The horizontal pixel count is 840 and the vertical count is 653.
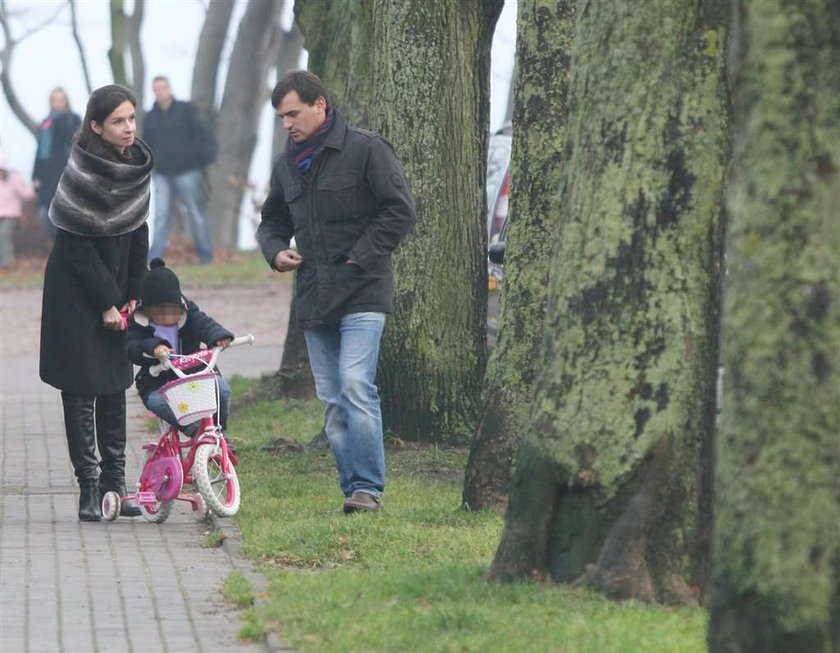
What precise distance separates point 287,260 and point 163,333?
2.23 feet

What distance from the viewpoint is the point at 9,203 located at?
89.9 feet

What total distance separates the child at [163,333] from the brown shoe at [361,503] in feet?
2.29

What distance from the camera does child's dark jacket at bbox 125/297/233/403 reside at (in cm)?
903

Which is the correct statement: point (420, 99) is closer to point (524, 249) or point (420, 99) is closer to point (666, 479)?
point (524, 249)

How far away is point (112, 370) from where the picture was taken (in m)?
9.25

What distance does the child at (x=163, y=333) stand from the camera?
903 centimetres

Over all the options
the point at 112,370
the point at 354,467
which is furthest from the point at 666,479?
the point at 112,370

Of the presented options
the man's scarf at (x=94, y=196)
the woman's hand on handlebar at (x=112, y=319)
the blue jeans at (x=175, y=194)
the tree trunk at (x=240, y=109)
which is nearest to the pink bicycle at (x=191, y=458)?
the woman's hand on handlebar at (x=112, y=319)

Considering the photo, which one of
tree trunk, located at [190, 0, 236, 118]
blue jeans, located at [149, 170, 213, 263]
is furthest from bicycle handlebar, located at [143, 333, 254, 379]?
tree trunk, located at [190, 0, 236, 118]

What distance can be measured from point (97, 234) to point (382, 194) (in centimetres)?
130

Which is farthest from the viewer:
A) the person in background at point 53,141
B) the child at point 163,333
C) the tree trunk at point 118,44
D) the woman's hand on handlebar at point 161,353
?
the tree trunk at point 118,44

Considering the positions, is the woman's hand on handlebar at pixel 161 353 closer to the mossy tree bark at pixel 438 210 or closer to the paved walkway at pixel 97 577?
the paved walkway at pixel 97 577

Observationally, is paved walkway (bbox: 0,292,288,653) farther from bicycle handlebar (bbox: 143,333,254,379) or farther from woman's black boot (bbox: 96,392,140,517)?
bicycle handlebar (bbox: 143,333,254,379)

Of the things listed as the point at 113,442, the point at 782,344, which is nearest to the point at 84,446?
the point at 113,442
